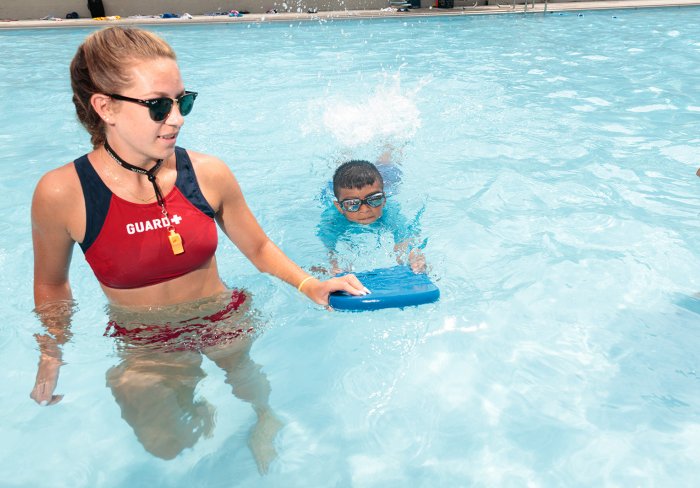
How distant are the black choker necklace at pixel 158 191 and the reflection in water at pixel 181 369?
12.4 inches

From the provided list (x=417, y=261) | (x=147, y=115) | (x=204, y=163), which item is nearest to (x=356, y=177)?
(x=417, y=261)

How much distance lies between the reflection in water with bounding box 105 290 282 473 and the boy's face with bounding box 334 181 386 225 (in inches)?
60.7

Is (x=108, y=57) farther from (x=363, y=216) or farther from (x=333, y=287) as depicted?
(x=363, y=216)

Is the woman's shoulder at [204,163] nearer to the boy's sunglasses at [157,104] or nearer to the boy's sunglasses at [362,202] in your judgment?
the boy's sunglasses at [157,104]

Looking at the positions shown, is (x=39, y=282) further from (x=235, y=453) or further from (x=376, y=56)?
(x=376, y=56)

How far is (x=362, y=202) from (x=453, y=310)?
955mm

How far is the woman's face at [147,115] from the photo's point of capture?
1886 millimetres

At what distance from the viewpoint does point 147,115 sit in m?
1.91

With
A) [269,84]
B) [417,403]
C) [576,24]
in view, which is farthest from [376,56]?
[417,403]

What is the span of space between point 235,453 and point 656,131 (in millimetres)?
5818

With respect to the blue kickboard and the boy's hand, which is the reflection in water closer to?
the blue kickboard

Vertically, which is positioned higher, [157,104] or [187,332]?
[157,104]

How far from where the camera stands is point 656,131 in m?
6.35

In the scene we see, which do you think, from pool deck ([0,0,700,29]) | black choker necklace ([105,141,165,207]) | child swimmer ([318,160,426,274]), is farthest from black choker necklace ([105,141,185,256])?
pool deck ([0,0,700,29])
